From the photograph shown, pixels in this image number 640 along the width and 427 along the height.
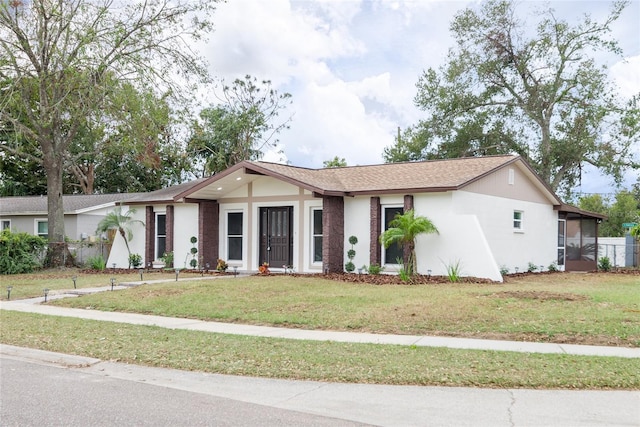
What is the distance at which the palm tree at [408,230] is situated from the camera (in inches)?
709

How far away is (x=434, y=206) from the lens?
19000 mm

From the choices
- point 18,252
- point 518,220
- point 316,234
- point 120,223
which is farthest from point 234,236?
point 518,220

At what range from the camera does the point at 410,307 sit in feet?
40.2

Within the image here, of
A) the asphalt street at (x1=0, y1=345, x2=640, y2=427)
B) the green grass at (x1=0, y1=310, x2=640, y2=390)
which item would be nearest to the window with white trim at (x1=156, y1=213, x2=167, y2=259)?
the green grass at (x1=0, y1=310, x2=640, y2=390)

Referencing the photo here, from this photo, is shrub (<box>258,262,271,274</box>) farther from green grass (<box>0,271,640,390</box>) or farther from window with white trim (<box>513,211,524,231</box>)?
window with white trim (<box>513,211,524,231</box>)

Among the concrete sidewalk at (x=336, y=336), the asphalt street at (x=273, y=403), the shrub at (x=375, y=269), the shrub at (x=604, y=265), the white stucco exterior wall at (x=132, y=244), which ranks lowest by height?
the asphalt street at (x=273, y=403)

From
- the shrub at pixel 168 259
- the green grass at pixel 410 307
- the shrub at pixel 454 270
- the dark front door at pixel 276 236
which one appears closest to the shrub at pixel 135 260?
the shrub at pixel 168 259

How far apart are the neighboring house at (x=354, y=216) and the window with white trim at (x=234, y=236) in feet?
0.12

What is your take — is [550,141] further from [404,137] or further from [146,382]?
[146,382]

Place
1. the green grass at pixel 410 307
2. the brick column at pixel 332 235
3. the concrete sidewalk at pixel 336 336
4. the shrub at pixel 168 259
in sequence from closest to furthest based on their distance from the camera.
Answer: the concrete sidewalk at pixel 336 336 → the green grass at pixel 410 307 → the brick column at pixel 332 235 → the shrub at pixel 168 259

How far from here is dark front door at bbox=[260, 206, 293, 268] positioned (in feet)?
70.8

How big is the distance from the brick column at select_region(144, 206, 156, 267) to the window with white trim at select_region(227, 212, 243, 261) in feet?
12.5

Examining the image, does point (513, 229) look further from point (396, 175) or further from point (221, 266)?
point (221, 266)

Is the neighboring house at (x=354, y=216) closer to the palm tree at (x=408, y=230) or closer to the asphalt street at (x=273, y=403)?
the palm tree at (x=408, y=230)
